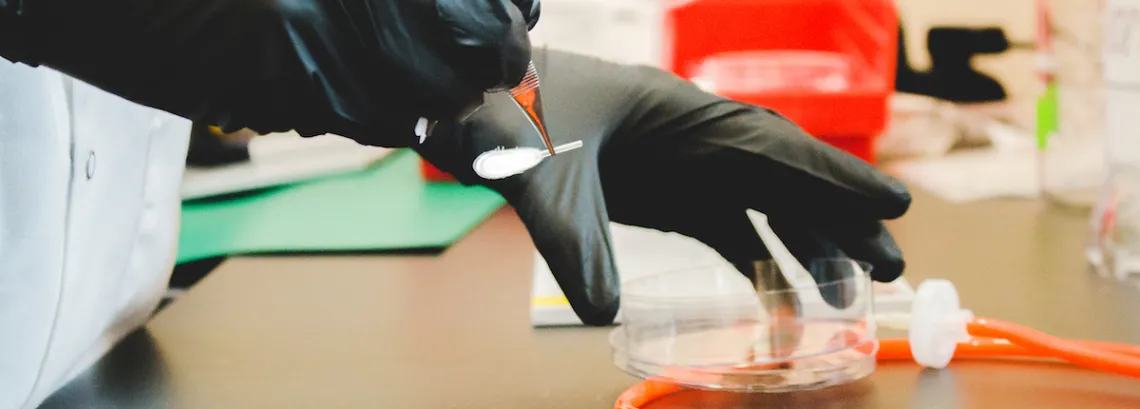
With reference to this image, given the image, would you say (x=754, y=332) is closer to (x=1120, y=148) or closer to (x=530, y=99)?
(x=530, y=99)

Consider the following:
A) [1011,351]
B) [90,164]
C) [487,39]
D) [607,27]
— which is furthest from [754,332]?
[607,27]

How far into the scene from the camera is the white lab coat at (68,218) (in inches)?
14.6

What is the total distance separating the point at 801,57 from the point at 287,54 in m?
0.80

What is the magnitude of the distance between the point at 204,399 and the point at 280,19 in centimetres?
23

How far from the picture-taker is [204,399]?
0.44 metres

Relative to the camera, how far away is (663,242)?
0.75 meters

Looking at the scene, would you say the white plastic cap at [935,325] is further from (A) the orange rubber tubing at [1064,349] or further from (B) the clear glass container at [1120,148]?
(B) the clear glass container at [1120,148]

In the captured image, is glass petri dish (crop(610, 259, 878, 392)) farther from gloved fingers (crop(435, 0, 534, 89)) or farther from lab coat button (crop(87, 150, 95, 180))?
lab coat button (crop(87, 150, 95, 180))

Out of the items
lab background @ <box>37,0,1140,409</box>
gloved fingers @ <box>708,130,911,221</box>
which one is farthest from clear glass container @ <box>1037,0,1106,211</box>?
gloved fingers @ <box>708,130,911,221</box>

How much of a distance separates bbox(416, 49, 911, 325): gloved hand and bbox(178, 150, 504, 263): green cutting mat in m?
0.34

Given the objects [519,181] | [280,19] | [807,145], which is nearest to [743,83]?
[807,145]

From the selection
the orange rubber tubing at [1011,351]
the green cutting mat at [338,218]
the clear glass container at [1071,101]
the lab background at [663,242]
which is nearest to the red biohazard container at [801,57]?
the lab background at [663,242]

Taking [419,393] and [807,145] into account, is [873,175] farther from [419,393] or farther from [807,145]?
[419,393]

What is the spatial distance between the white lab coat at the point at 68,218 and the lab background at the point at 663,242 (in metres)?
0.04
